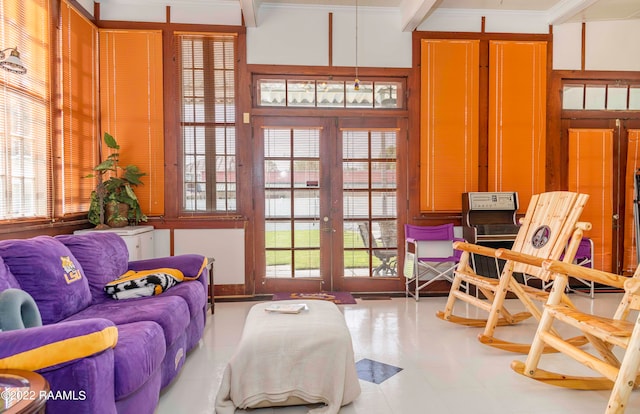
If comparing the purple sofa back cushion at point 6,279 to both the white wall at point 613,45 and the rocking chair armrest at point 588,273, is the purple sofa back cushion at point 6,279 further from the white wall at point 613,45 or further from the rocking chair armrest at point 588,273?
the white wall at point 613,45

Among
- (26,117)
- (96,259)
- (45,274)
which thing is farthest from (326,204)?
(45,274)

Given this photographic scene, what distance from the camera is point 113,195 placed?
448 cm

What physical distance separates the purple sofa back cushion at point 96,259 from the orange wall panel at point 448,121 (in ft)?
12.0

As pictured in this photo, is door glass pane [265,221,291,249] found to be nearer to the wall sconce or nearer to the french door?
the french door

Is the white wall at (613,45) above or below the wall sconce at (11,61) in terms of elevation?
above

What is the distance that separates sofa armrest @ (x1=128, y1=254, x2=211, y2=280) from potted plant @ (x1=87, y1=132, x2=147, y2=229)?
0.95m

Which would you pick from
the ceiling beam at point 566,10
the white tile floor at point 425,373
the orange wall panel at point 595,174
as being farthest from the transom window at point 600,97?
the white tile floor at point 425,373

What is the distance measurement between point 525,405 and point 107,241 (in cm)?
325

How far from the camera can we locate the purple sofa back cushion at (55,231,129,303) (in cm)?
296

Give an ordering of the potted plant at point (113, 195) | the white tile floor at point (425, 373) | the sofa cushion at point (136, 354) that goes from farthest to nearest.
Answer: the potted plant at point (113, 195)
the white tile floor at point (425, 373)
the sofa cushion at point (136, 354)

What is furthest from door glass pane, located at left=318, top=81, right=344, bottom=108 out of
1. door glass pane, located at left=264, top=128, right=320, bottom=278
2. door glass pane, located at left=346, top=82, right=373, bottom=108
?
door glass pane, located at left=264, top=128, right=320, bottom=278

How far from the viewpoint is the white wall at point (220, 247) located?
4988mm

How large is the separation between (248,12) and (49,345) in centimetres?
414

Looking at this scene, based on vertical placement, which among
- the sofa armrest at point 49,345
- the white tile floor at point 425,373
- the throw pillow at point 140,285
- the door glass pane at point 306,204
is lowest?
the white tile floor at point 425,373
